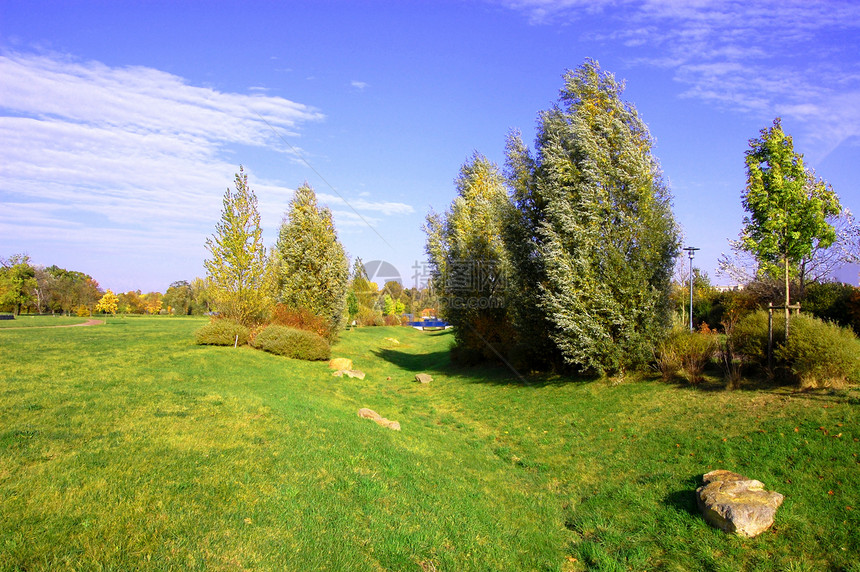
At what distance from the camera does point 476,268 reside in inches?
987

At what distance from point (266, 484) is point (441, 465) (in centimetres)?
394

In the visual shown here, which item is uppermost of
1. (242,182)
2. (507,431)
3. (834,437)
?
(242,182)

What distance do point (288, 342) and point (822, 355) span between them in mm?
18911

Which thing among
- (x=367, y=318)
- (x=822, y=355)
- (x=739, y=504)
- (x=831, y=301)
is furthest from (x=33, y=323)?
(x=831, y=301)

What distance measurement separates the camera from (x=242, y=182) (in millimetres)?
22438

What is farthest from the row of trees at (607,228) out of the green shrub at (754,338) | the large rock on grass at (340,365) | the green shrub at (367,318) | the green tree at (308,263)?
the green shrub at (367,318)

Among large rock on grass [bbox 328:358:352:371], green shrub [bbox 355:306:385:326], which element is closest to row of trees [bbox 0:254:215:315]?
green shrub [bbox 355:306:385:326]

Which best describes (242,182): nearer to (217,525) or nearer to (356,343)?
(356,343)

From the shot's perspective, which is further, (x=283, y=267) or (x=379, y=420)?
(x=283, y=267)

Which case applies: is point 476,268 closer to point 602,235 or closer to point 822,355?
point 602,235

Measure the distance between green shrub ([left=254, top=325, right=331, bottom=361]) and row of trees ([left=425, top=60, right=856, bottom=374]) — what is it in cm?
1001

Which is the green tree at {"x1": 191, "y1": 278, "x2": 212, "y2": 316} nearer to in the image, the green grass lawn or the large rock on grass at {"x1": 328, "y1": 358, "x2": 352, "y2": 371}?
the large rock on grass at {"x1": 328, "y1": 358, "x2": 352, "y2": 371}

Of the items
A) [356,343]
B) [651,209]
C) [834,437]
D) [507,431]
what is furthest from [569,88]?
[356,343]

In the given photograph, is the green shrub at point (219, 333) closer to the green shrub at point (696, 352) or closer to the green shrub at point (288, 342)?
the green shrub at point (288, 342)
